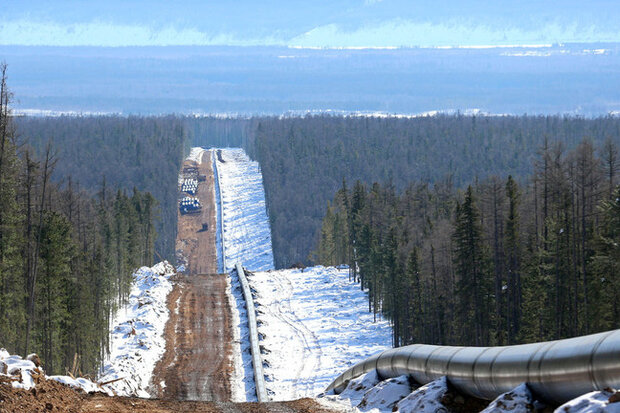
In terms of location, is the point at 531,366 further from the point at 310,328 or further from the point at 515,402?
the point at 310,328

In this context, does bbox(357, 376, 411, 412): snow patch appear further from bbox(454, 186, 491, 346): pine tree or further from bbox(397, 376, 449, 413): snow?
bbox(454, 186, 491, 346): pine tree

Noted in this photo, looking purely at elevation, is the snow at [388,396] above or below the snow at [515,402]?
below

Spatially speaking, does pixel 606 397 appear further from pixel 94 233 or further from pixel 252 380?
pixel 94 233

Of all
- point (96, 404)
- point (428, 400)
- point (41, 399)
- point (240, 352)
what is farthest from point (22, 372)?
point (240, 352)

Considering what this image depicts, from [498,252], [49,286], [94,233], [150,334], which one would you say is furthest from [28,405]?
[94,233]

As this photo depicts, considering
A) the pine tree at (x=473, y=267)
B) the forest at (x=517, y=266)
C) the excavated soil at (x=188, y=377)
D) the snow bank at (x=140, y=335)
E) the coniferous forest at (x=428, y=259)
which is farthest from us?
the pine tree at (x=473, y=267)

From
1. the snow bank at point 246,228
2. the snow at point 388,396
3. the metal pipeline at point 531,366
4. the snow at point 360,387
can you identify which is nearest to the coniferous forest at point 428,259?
the snow at point 360,387

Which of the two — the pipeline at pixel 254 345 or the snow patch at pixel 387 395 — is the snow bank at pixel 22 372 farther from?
the pipeline at pixel 254 345
